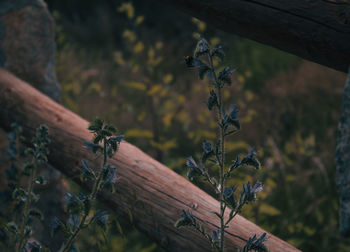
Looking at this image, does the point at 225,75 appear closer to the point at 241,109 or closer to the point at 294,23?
the point at 294,23

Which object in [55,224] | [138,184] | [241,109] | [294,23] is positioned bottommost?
[55,224]

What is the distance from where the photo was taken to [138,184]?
184 centimetres

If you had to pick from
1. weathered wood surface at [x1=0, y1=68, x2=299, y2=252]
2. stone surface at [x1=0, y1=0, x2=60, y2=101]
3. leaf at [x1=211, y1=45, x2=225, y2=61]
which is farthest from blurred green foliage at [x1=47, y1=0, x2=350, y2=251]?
leaf at [x1=211, y1=45, x2=225, y2=61]

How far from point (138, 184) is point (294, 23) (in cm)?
100

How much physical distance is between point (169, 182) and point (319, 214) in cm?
176

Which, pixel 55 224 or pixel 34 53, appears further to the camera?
pixel 34 53

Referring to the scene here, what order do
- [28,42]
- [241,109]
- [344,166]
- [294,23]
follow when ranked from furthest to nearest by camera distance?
1. [241,109]
2. [28,42]
3. [294,23]
4. [344,166]

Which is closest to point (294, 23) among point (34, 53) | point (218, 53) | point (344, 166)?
point (218, 53)

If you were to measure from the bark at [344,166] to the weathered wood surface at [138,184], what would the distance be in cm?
37

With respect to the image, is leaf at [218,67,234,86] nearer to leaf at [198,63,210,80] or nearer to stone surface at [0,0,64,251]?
→ leaf at [198,63,210,80]

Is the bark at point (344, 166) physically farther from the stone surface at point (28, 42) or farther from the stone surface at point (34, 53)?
the stone surface at point (28, 42)

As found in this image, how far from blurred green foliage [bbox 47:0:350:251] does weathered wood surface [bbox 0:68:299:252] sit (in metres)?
0.17

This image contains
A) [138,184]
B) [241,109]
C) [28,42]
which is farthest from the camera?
[241,109]

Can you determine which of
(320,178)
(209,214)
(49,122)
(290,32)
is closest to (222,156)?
(209,214)
